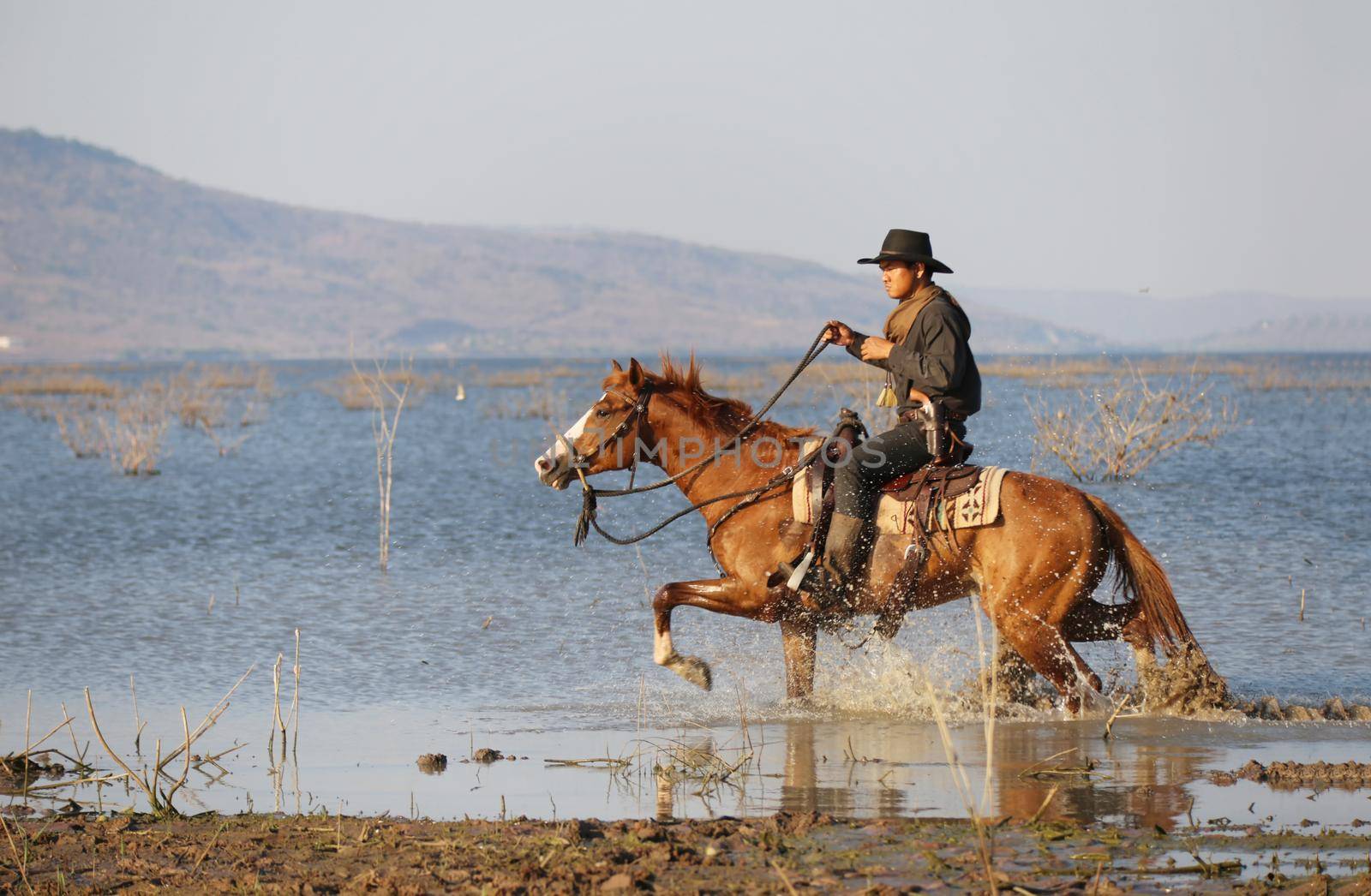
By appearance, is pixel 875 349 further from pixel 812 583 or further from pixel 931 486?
pixel 812 583

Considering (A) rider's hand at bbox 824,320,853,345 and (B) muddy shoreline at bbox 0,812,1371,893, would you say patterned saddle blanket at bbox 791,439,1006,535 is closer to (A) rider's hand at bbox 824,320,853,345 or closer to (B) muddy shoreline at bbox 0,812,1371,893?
(A) rider's hand at bbox 824,320,853,345

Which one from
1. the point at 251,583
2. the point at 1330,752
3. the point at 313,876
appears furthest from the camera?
the point at 251,583

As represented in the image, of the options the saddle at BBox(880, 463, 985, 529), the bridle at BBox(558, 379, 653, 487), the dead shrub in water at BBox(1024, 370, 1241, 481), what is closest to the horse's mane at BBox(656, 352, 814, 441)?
the bridle at BBox(558, 379, 653, 487)

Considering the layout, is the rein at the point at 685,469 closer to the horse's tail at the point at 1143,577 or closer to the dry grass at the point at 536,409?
the horse's tail at the point at 1143,577

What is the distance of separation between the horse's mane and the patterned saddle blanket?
49cm

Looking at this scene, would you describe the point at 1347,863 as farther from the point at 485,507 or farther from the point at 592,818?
the point at 485,507

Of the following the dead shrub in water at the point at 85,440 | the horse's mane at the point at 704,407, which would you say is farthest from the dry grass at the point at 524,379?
the horse's mane at the point at 704,407

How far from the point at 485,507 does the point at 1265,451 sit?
636 inches

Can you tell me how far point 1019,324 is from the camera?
150 meters

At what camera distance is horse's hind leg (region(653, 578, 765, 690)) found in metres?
8.44

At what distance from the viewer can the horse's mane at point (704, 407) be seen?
891 cm

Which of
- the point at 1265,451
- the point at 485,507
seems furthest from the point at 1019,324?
the point at 485,507

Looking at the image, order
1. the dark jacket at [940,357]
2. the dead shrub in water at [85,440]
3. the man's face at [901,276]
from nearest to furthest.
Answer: the dark jacket at [940,357] < the man's face at [901,276] < the dead shrub in water at [85,440]

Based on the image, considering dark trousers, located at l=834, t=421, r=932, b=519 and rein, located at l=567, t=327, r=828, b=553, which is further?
rein, located at l=567, t=327, r=828, b=553
